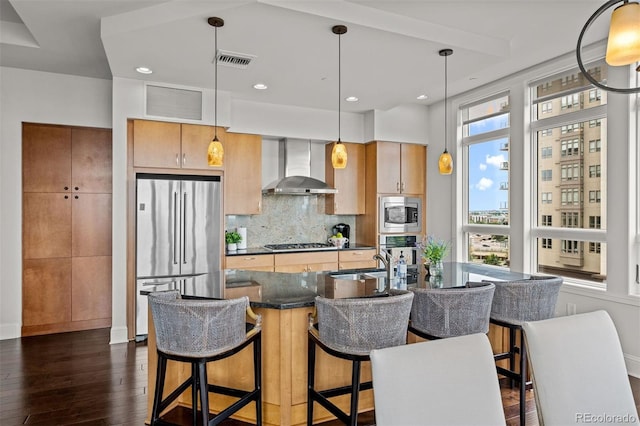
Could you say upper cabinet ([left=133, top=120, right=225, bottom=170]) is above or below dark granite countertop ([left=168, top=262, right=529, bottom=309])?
above

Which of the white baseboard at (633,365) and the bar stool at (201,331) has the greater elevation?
the bar stool at (201,331)

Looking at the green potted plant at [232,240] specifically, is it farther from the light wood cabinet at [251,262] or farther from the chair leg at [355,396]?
the chair leg at [355,396]

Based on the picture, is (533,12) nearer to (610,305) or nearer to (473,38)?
(473,38)

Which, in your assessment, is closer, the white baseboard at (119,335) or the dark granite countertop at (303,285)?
the dark granite countertop at (303,285)

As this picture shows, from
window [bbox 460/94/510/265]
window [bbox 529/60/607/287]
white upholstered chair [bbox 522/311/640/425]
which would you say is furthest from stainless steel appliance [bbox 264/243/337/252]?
white upholstered chair [bbox 522/311/640/425]

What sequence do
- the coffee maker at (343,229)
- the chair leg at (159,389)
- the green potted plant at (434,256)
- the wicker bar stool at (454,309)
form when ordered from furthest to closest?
the coffee maker at (343,229)
the green potted plant at (434,256)
the wicker bar stool at (454,309)
the chair leg at (159,389)

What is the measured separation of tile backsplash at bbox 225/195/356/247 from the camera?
5.45 metres

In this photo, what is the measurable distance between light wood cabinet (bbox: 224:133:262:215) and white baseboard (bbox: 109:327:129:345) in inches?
67.4

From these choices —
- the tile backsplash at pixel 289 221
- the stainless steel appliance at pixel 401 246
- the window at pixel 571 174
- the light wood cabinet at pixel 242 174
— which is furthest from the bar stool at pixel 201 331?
the stainless steel appliance at pixel 401 246

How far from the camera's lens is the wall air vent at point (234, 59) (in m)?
3.36

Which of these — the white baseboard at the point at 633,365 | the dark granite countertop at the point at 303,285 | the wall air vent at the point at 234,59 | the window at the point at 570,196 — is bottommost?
the white baseboard at the point at 633,365

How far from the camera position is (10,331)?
427 cm

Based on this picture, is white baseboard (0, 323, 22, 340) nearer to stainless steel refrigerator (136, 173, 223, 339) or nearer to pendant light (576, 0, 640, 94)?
stainless steel refrigerator (136, 173, 223, 339)

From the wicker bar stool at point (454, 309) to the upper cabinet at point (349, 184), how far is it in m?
3.33
